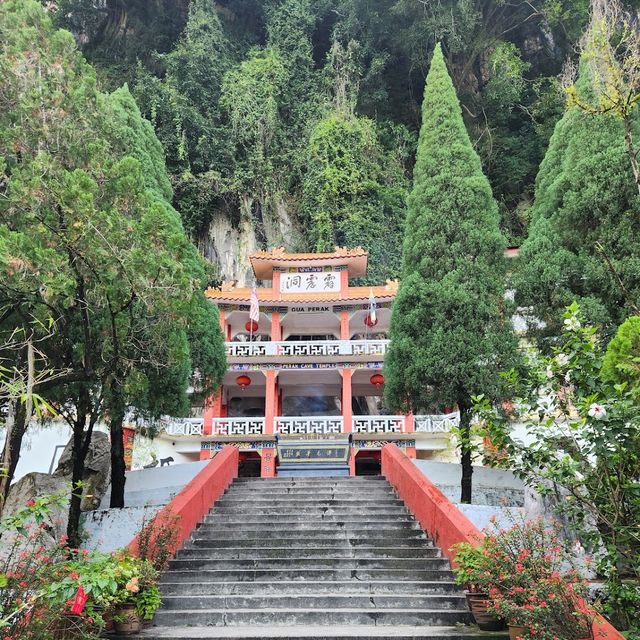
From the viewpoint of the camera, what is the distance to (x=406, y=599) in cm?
511

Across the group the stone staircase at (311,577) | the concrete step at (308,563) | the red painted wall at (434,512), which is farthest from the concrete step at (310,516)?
the concrete step at (308,563)

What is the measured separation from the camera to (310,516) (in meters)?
7.68

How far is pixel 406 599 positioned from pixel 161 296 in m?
3.81

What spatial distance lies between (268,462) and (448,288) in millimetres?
7531

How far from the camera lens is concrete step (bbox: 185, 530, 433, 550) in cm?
654

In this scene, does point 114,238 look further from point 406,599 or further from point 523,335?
point 523,335

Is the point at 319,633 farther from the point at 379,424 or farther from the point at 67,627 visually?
the point at 379,424

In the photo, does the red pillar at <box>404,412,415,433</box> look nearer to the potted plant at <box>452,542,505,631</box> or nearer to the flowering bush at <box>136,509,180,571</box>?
the flowering bush at <box>136,509,180,571</box>

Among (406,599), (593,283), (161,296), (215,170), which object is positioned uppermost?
(215,170)

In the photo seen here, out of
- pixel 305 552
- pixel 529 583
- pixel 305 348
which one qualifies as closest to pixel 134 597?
pixel 305 552

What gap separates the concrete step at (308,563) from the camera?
234 inches

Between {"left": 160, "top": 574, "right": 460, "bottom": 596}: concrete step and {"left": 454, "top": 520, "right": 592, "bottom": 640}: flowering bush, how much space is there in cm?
76

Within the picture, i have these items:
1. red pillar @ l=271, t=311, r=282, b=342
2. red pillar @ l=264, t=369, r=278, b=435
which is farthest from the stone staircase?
red pillar @ l=271, t=311, r=282, b=342

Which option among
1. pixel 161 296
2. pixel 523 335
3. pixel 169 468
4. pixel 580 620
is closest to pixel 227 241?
pixel 169 468
